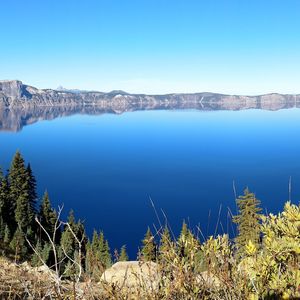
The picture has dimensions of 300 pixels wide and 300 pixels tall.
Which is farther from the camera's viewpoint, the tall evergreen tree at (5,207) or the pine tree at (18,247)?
the tall evergreen tree at (5,207)

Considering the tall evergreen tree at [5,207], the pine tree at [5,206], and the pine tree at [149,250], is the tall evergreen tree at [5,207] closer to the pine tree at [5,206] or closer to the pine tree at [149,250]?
the pine tree at [5,206]

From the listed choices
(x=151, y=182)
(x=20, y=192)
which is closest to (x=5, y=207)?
(x=20, y=192)

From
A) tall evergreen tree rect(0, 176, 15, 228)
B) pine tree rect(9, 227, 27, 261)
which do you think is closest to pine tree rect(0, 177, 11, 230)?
tall evergreen tree rect(0, 176, 15, 228)

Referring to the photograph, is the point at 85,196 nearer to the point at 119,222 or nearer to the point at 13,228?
the point at 119,222

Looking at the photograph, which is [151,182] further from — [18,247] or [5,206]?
[18,247]

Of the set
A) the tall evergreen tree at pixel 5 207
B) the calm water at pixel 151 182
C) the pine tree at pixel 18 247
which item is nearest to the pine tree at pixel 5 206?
the tall evergreen tree at pixel 5 207

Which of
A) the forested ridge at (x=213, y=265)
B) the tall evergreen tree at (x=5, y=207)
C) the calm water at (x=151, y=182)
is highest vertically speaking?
the forested ridge at (x=213, y=265)

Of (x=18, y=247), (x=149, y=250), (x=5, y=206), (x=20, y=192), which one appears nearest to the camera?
(x=149, y=250)

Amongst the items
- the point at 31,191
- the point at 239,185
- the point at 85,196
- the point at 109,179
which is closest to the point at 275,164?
the point at 239,185

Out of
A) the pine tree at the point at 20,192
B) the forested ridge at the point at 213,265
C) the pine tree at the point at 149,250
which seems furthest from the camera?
the pine tree at the point at 20,192

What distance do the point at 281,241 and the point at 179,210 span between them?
309 feet

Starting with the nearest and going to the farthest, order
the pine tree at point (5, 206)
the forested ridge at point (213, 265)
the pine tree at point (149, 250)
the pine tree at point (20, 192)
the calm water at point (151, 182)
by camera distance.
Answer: the pine tree at point (149, 250) < the forested ridge at point (213, 265) < the pine tree at point (20, 192) < the pine tree at point (5, 206) < the calm water at point (151, 182)

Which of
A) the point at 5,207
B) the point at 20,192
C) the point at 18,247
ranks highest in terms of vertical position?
the point at 18,247

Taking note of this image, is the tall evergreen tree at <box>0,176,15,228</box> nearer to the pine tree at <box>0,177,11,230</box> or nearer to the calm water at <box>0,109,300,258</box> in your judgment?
the pine tree at <box>0,177,11,230</box>
